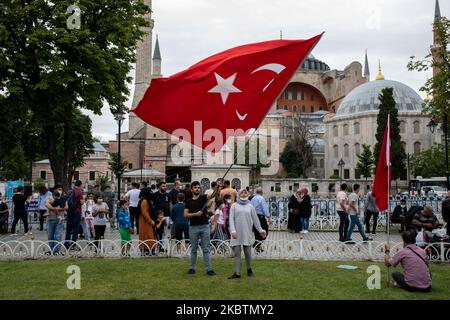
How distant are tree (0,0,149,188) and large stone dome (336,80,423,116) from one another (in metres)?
54.9

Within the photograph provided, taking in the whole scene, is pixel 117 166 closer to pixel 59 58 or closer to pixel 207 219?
pixel 59 58

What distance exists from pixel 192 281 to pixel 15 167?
55.9m

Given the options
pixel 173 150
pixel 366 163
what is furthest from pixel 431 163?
pixel 173 150

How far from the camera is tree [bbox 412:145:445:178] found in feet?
166

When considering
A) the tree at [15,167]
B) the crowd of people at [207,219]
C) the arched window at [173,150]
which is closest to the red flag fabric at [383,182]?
the crowd of people at [207,219]

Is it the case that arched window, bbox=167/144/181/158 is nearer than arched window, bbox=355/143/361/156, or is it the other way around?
arched window, bbox=355/143/361/156

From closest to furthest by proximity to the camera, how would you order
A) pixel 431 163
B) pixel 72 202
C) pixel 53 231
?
1. pixel 53 231
2. pixel 72 202
3. pixel 431 163

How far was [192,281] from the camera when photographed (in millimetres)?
8711

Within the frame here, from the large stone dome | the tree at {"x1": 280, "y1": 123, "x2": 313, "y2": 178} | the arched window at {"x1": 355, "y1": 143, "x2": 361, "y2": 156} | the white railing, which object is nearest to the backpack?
the white railing

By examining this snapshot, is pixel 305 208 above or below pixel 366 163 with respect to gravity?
below

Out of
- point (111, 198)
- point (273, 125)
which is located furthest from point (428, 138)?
point (111, 198)

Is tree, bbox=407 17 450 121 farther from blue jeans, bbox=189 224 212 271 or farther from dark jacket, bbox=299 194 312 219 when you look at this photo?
blue jeans, bbox=189 224 212 271

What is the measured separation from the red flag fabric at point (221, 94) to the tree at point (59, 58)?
11.3m
